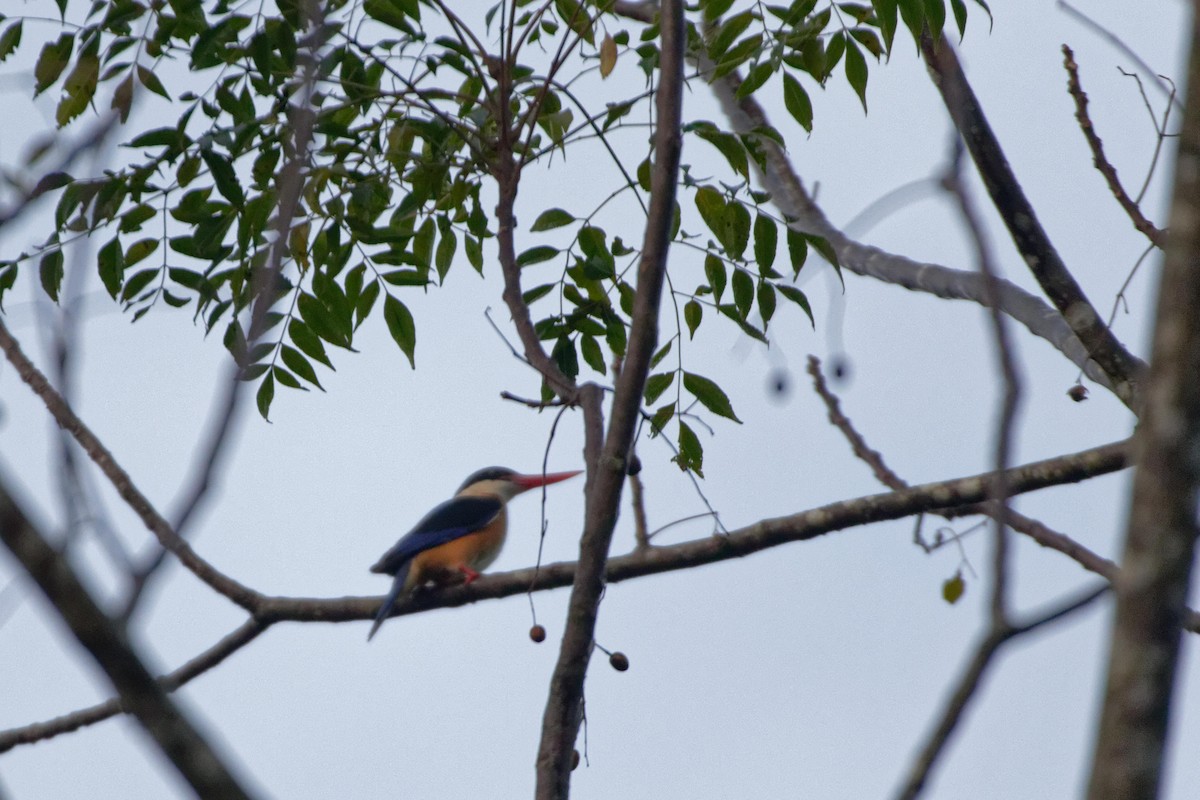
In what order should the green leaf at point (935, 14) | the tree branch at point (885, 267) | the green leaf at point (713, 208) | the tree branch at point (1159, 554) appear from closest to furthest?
1. the tree branch at point (1159, 554)
2. the green leaf at point (935, 14)
3. the green leaf at point (713, 208)
4. the tree branch at point (885, 267)

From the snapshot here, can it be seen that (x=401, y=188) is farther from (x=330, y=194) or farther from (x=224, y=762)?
(x=224, y=762)

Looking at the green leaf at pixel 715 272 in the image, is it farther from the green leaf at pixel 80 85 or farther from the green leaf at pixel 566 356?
the green leaf at pixel 80 85

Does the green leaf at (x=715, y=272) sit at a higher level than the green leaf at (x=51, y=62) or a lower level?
lower

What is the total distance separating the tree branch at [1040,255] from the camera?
129 inches

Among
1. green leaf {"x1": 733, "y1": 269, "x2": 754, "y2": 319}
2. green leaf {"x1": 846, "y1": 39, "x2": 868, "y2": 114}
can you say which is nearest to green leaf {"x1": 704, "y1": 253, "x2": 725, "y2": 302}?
green leaf {"x1": 733, "y1": 269, "x2": 754, "y2": 319}

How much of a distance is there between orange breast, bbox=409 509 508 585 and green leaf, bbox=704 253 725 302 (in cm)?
194

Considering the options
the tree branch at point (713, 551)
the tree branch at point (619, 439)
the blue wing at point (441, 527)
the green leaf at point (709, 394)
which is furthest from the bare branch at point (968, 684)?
the blue wing at point (441, 527)

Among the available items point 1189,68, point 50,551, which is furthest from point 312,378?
point 1189,68

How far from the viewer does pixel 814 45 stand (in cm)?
346

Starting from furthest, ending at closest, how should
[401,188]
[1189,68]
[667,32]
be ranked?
[401,188]
[667,32]
[1189,68]

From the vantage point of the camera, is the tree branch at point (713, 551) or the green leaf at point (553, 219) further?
the green leaf at point (553, 219)

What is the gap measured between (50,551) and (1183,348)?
94cm

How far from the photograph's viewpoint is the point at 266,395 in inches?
139

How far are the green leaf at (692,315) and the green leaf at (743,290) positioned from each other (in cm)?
13
